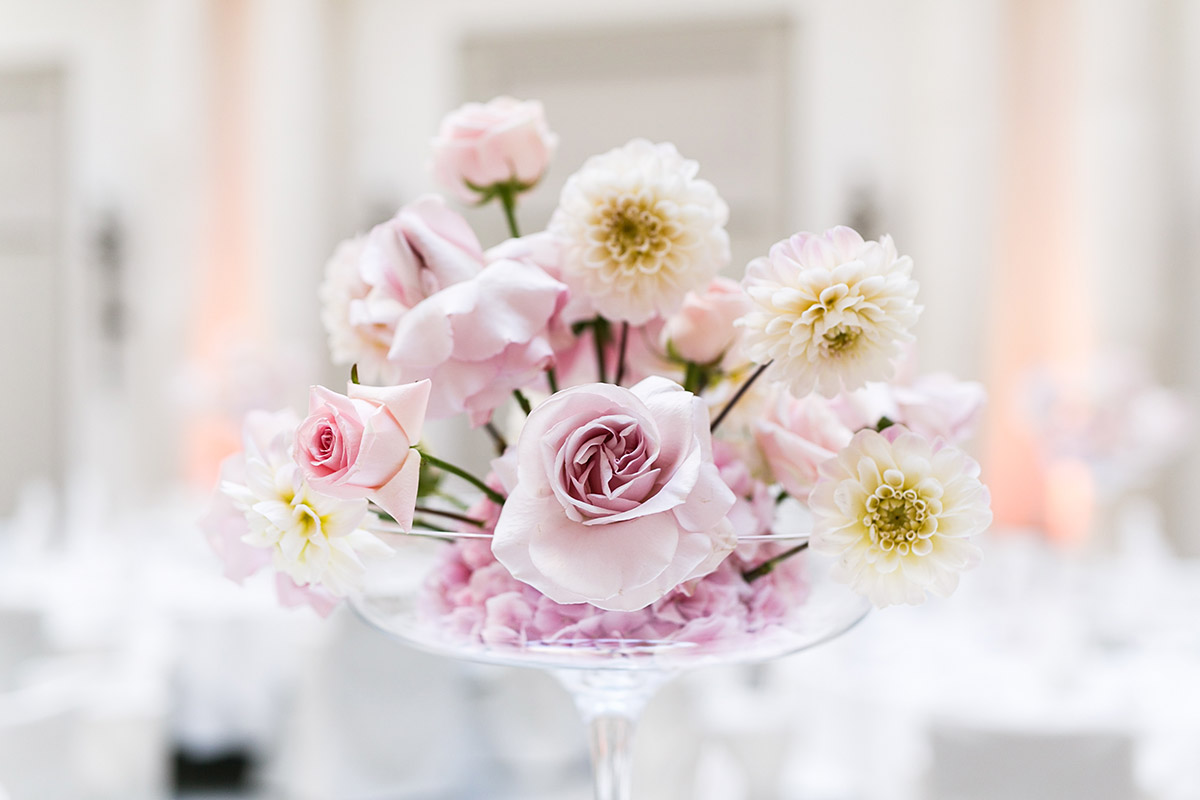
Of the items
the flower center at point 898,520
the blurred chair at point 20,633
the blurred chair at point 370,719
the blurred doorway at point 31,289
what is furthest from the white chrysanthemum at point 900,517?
the blurred doorway at point 31,289

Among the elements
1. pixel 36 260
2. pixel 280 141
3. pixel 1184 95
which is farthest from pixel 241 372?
pixel 1184 95

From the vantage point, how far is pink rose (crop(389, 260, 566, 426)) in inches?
22.5

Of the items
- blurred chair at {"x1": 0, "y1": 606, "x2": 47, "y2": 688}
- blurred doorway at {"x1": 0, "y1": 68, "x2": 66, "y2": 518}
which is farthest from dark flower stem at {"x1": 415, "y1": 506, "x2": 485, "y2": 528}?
blurred doorway at {"x1": 0, "y1": 68, "x2": 66, "y2": 518}

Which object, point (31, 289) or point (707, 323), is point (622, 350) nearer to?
point (707, 323)

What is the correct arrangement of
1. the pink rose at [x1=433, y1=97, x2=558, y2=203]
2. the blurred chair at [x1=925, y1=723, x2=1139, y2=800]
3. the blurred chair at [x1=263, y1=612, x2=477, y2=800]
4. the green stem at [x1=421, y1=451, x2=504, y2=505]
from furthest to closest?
the blurred chair at [x1=263, y1=612, x2=477, y2=800] → the blurred chair at [x1=925, y1=723, x2=1139, y2=800] → the pink rose at [x1=433, y1=97, x2=558, y2=203] → the green stem at [x1=421, y1=451, x2=504, y2=505]

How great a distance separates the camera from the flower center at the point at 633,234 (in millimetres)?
610

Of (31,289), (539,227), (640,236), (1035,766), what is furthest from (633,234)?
(31,289)

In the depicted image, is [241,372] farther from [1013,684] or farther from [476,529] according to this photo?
[476,529]

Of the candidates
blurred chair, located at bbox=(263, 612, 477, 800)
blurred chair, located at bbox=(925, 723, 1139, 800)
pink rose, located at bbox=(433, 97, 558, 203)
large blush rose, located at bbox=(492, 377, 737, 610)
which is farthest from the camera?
blurred chair, located at bbox=(263, 612, 477, 800)

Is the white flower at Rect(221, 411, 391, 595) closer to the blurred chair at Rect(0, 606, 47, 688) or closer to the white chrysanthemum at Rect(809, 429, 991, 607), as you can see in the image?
the white chrysanthemum at Rect(809, 429, 991, 607)

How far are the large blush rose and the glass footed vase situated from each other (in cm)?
4

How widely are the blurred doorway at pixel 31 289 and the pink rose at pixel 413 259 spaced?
640 centimetres

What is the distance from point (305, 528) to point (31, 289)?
662 cm

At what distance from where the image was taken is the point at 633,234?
2.02 ft
